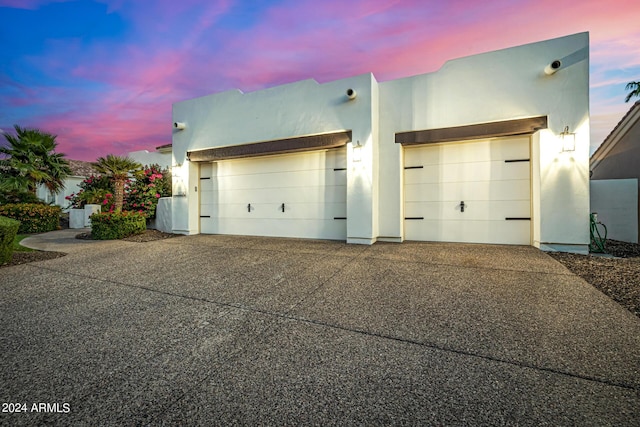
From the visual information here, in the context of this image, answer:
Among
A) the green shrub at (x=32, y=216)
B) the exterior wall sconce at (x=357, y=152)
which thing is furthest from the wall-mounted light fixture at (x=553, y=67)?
the green shrub at (x=32, y=216)

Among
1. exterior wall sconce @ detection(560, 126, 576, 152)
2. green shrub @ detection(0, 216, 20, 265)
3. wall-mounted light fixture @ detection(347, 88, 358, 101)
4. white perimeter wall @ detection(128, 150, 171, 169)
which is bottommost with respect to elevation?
green shrub @ detection(0, 216, 20, 265)

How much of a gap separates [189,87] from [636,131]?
1671cm

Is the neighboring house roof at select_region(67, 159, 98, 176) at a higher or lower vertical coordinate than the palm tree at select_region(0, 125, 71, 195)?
higher

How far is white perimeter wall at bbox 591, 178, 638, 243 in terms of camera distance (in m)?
7.16

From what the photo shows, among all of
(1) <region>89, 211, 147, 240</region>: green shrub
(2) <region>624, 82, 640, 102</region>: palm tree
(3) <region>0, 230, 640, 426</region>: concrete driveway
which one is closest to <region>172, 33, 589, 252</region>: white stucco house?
(1) <region>89, 211, 147, 240</region>: green shrub

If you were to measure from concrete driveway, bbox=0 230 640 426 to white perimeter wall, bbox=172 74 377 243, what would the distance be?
9.14 feet

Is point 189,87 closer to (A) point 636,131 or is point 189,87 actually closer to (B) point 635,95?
(A) point 636,131

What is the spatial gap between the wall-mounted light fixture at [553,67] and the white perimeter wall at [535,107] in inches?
5.7

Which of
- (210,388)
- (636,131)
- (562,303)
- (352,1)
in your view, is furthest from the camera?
(636,131)

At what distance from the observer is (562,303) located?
9.59 feet

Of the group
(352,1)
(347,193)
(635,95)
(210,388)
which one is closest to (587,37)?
(352,1)

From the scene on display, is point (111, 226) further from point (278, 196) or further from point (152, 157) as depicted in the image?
point (152, 157)

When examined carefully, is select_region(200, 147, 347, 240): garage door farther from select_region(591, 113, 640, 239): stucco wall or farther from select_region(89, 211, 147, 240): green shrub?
select_region(591, 113, 640, 239): stucco wall

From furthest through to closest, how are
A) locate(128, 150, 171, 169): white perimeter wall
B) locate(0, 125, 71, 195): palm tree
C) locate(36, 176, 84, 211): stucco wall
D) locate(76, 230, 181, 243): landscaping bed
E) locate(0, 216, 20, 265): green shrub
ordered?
locate(36, 176, 84, 211): stucco wall
locate(128, 150, 171, 169): white perimeter wall
locate(0, 125, 71, 195): palm tree
locate(76, 230, 181, 243): landscaping bed
locate(0, 216, 20, 265): green shrub
